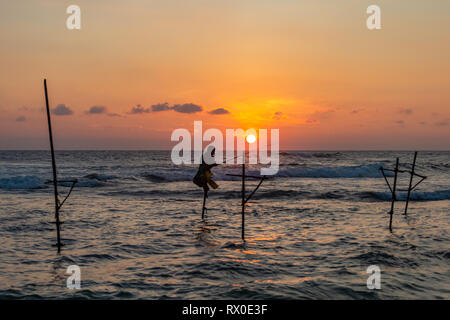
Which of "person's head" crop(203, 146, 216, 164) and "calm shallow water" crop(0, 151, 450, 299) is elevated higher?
"person's head" crop(203, 146, 216, 164)

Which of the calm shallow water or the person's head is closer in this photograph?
the calm shallow water

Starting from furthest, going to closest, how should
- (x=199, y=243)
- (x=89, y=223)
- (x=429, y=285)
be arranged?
(x=89, y=223) < (x=199, y=243) < (x=429, y=285)

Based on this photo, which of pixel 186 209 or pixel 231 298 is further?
pixel 186 209

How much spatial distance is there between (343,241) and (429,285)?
357cm

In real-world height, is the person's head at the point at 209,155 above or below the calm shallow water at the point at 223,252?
above

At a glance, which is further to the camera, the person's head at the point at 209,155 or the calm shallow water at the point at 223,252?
the person's head at the point at 209,155

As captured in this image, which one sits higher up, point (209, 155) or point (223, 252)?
point (209, 155)

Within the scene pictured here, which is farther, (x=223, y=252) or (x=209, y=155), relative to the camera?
(x=209, y=155)
